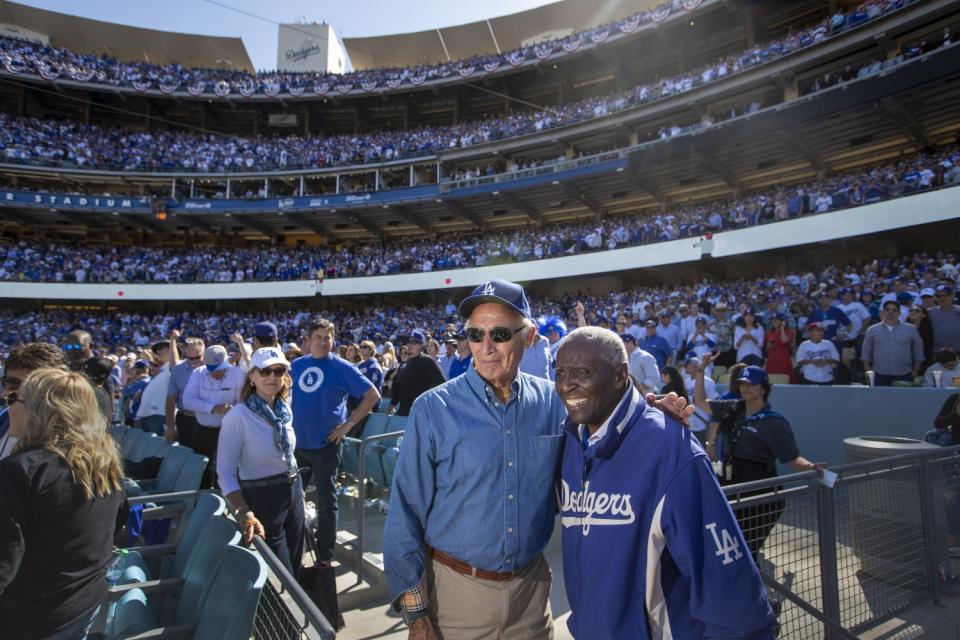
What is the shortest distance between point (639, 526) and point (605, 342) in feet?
1.77

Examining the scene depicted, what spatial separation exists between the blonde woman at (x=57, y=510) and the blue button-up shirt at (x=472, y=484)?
4.10 feet

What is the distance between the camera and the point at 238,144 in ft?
123

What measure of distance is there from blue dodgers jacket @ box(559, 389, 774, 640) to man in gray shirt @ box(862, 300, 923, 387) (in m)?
7.22

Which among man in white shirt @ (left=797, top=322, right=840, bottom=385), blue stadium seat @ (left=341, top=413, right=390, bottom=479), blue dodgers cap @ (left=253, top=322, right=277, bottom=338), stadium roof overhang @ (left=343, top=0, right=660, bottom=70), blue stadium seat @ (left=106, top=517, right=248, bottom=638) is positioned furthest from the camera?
stadium roof overhang @ (left=343, top=0, right=660, bottom=70)

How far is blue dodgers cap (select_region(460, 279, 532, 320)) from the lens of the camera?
194 cm

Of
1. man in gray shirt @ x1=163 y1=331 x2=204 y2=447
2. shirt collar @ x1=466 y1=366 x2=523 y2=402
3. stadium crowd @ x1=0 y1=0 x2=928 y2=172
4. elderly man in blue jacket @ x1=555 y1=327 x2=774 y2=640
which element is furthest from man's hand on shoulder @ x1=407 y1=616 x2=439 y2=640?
stadium crowd @ x1=0 y1=0 x2=928 y2=172

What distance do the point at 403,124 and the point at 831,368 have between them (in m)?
35.8

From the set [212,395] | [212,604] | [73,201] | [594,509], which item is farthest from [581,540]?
[73,201]

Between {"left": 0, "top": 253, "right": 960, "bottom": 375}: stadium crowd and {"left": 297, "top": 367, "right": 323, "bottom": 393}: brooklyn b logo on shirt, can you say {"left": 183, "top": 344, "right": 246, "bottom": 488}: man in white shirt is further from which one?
{"left": 297, "top": 367, "right": 323, "bottom": 393}: brooklyn b logo on shirt

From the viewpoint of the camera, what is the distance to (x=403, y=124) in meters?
38.7

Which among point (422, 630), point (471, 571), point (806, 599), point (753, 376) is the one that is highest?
point (753, 376)

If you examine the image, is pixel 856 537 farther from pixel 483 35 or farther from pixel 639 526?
pixel 483 35

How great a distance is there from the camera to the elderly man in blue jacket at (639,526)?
142 cm

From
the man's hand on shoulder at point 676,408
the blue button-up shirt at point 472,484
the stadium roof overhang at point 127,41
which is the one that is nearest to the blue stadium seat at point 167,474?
the blue button-up shirt at point 472,484
